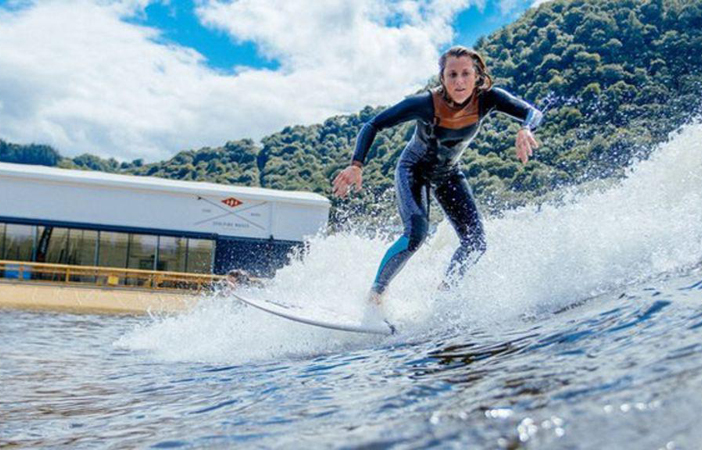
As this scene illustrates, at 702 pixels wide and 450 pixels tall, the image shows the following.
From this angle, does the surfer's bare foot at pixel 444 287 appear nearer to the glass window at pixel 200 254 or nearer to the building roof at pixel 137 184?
the building roof at pixel 137 184

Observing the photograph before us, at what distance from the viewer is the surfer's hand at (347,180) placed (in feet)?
15.5

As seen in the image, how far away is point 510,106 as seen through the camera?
5238 mm

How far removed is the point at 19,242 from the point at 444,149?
27.8 m

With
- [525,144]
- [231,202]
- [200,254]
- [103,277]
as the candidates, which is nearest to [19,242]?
[103,277]

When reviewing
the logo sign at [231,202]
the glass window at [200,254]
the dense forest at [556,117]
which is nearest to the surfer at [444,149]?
the dense forest at [556,117]

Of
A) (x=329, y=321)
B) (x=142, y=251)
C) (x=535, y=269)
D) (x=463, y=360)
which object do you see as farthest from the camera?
(x=142, y=251)

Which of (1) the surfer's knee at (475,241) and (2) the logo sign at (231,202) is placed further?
(2) the logo sign at (231,202)

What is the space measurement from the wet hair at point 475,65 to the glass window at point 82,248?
27.1 metres

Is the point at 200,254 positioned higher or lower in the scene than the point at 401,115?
lower

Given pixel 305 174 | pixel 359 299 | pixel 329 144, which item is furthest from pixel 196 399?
pixel 329 144

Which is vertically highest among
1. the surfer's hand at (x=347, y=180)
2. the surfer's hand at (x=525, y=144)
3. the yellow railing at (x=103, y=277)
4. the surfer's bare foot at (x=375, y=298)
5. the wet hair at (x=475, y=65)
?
the wet hair at (x=475, y=65)

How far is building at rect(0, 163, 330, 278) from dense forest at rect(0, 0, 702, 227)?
5.11 metres

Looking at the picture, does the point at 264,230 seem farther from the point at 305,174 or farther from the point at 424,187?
the point at 305,174

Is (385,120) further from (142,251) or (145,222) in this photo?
(142,251)
